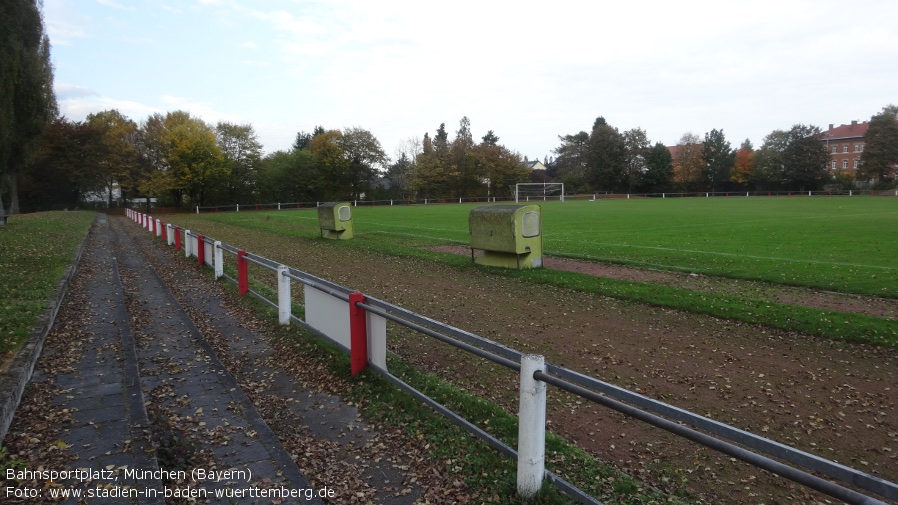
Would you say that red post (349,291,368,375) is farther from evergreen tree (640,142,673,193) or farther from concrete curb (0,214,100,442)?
evergreen tree (640,142,673,193)

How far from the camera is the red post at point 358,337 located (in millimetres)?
6242

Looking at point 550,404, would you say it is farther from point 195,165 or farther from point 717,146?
point 717,146

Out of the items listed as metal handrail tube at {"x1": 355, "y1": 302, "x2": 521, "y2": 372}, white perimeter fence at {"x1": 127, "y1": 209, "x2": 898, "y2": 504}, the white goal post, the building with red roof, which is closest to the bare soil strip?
white perimeter fence at {"x1": 127, "y1": 209, "x2": 898, "y2": 504}

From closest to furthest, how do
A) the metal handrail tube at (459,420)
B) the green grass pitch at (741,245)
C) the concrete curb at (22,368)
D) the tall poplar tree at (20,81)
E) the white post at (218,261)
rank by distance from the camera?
the metal handrail tube at (459,420) → the concrete curb at (22,368) → the green grass pitch at (741,245) → the white post at (218,261) → the tall poplar tree at (20,81)

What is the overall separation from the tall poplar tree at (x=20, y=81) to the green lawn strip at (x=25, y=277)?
17.7 feet

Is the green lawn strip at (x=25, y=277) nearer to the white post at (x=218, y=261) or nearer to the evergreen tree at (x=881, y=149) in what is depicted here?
the white post at (x=218, y=261)

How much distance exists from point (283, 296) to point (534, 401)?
591 centimetres

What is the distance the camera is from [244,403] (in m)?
5.75

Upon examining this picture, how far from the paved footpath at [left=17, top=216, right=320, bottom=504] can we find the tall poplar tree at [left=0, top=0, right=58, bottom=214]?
17.1 metres

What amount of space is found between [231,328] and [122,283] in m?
5.78

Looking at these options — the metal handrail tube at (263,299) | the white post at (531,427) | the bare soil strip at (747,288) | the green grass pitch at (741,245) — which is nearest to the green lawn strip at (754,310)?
the bare soil strip at (747,288)

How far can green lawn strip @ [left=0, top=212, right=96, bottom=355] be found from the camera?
24.5 feet

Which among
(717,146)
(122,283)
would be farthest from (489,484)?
(717,146)

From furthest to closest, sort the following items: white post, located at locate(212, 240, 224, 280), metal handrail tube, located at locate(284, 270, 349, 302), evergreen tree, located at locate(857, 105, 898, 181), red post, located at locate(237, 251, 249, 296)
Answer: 1. evergreen tree, located at locate(857, 105, 898, 181)
2. white post, located at locate(212, 240, 224, 280)
3. red post, located at locate(237, 251, 249, 296)
4. metal handrail tube, located at locate(284, 270, 349, 302)
